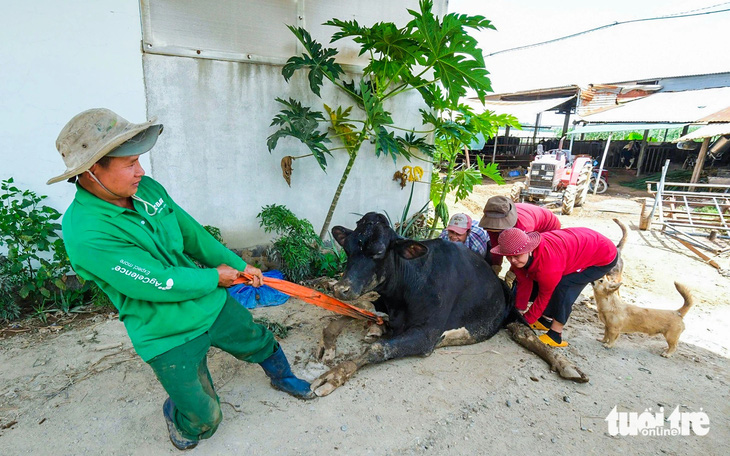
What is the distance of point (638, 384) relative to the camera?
10.2 ft

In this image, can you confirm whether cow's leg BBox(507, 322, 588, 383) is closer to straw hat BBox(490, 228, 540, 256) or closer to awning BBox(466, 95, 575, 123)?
straw hat BBox(490, 228, 540, 256)

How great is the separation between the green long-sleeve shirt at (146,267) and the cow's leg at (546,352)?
2.72 meters

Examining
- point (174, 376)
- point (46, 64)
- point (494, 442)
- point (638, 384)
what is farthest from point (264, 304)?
point (638, 384)

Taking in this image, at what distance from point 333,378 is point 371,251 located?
98cm

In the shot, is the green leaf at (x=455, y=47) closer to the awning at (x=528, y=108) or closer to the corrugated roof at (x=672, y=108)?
the awning at (x=528, y=108)

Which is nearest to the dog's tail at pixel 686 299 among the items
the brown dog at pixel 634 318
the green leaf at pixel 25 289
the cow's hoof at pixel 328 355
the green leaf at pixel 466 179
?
the brown dog at pixel 634 318

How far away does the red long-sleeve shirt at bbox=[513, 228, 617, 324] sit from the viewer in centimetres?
331

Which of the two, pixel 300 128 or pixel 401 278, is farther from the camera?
pixel 300 128

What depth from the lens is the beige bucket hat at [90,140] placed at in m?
1.71

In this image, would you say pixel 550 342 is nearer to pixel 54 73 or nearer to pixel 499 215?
pixel 499 215

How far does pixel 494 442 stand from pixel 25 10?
5415 millimetres

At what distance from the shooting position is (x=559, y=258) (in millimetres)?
3334

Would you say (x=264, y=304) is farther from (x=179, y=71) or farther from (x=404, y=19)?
(x=404, y=19)

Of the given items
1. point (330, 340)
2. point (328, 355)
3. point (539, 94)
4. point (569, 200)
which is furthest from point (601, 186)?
point (328, 355)
